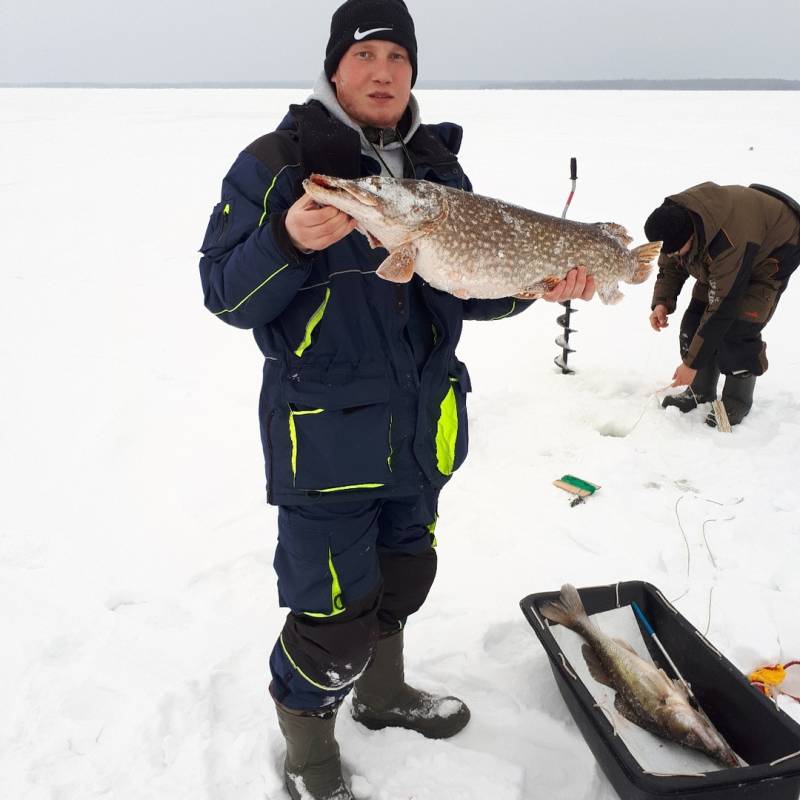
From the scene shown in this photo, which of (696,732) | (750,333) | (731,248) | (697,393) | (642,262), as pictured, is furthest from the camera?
(697,393)

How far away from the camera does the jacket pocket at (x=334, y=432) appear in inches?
80.8

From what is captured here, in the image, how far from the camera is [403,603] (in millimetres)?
2637

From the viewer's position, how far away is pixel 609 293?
292cm

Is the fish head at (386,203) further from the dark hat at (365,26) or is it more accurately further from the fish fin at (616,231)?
the fish fin at (616,231)

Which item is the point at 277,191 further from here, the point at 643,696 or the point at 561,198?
the point at 561,198

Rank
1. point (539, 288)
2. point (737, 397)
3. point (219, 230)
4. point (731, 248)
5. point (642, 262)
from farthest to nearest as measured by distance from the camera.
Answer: point (737, 397)
point (731, 248)
point (642, 262)
point (539, 288)
point (219, 230)

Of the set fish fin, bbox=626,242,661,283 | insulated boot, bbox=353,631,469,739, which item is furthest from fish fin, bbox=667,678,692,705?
fish fin, bbox=626,242,661,283

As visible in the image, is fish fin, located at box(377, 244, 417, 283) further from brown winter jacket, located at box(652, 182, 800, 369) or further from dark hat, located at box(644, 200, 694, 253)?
brown winter jacket, located at box(652, 182, 800, 369)

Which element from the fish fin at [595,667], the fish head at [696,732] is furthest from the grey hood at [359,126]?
the fish head at [696,732]

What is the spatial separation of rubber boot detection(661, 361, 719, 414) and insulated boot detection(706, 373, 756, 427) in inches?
4.4

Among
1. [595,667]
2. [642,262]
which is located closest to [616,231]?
[642,262]

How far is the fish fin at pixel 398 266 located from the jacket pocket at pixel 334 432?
1.13 ft

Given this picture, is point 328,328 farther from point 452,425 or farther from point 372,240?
point 452,425

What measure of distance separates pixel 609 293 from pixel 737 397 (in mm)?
3153
